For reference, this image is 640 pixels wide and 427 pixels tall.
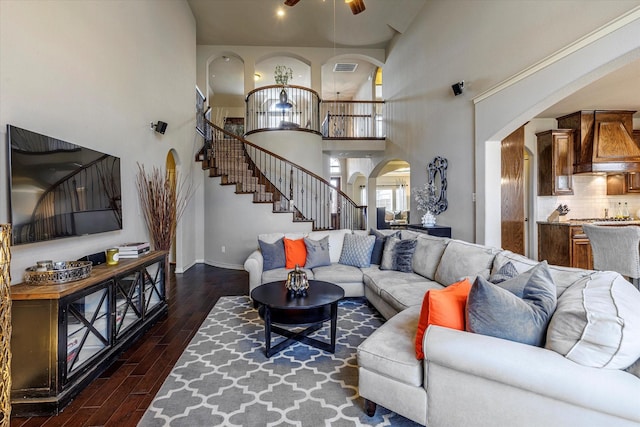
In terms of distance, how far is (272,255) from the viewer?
413 cm

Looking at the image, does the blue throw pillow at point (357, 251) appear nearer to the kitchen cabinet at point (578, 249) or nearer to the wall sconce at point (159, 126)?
the kitchen cabinet at point (578, 249)

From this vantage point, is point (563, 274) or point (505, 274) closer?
point (563, 274)

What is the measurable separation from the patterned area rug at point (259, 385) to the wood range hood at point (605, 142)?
4733 millimetres

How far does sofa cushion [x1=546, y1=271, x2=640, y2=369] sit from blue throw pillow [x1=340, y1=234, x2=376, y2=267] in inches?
104

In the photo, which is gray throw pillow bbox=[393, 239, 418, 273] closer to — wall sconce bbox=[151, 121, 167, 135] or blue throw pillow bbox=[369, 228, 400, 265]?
blue throw pillow bbox=[369, 228, 400, 265]

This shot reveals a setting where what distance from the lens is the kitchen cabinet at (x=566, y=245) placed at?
15.0 feet

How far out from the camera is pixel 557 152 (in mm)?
5188

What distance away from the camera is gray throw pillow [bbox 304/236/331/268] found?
4164 millimetres

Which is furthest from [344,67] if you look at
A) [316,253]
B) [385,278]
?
[385,278]

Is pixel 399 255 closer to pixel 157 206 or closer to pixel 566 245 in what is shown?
pixel 566 245

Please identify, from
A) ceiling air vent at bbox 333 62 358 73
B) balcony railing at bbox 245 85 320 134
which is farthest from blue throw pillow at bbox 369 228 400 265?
ceiling air vent at bbox 333 62 358 73

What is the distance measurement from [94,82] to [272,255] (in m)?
2.70

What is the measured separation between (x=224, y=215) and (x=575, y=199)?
663 centimetres

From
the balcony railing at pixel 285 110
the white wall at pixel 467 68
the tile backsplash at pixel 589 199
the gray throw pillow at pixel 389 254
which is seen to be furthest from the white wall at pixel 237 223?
the tile backsplash at pixel 589 199
